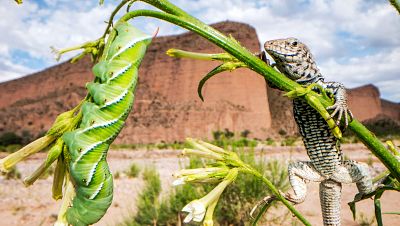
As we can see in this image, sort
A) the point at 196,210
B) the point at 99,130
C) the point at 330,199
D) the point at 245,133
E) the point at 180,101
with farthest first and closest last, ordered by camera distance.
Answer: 1. the point at 180,101
2. the point at 245,133
3. the point at 330,199
4. the point at 196,210
5. the point at 99,130

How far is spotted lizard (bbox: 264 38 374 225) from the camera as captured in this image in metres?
1.38

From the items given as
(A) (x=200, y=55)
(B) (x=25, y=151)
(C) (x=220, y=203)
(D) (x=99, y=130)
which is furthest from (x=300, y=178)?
(C) (x=220, y=203)

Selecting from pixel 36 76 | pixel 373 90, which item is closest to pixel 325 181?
pixel 36 76

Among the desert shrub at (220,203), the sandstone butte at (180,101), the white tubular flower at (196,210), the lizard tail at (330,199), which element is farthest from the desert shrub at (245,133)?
the white tubular flower at (196,210)

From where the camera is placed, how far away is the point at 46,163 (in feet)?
3.79

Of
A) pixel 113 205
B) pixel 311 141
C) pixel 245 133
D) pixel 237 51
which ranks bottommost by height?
pixel 113 205

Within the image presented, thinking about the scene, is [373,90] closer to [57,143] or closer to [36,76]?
[36,76]

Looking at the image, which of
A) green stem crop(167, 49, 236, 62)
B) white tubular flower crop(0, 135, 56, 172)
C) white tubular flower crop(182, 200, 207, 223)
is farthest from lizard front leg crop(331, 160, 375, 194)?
white tubular flower crop(0, 135, 56, 172)

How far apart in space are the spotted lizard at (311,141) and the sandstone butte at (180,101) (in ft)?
145

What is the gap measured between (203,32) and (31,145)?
2.07 ft

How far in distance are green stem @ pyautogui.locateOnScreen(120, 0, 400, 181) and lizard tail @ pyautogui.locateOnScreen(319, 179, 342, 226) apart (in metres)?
0.46

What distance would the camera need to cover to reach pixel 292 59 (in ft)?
4.56

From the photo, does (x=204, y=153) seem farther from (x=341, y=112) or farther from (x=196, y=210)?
Result: (x=341, y=112)

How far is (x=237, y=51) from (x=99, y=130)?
461mm
